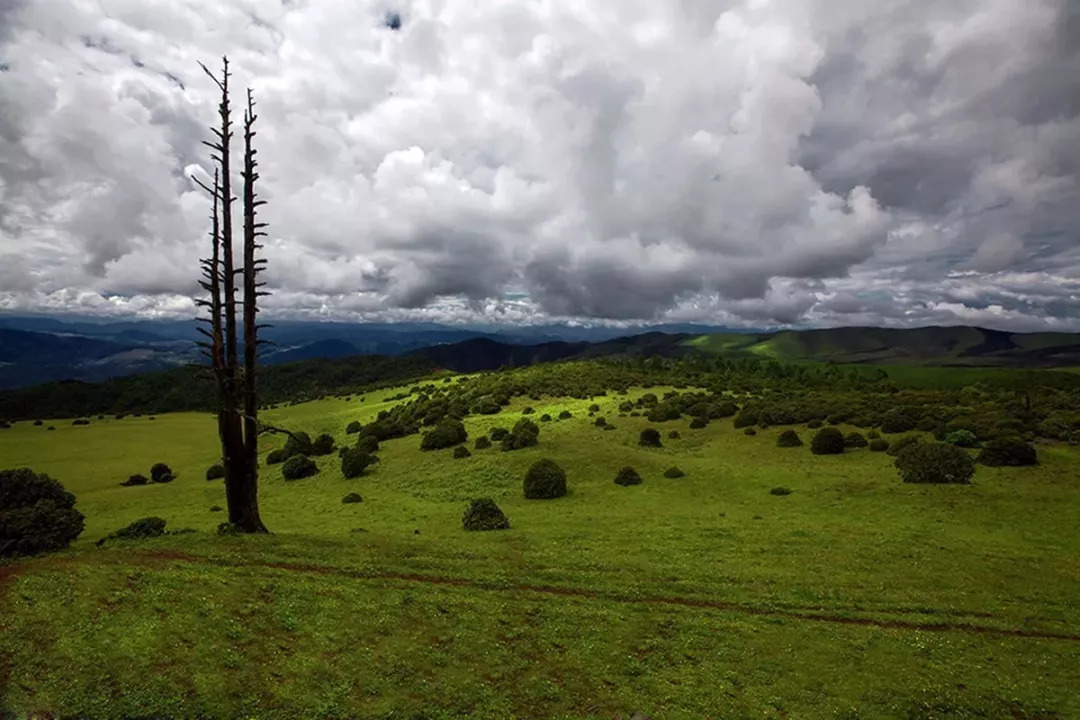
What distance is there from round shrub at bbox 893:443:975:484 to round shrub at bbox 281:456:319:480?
5820cm

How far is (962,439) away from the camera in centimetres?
5134

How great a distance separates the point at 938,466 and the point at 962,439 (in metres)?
15.1

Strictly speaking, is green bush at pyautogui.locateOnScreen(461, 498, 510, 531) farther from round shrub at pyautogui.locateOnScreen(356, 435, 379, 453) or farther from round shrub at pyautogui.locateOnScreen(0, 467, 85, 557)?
round shrub at pyautogui.locateOnScreen(356, 435, 379, 453)

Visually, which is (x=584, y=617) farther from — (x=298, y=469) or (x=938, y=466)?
(x=298, y=469)

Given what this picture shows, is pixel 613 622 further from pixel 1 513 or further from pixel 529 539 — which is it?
pixel 1 513

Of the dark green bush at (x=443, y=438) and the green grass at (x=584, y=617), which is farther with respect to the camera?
the dark green bush at (x=443, y=438)

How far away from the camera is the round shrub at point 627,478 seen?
47.2 m

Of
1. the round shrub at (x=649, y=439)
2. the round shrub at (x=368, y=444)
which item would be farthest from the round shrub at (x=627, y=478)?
the round shrub at (x=368, y=444)

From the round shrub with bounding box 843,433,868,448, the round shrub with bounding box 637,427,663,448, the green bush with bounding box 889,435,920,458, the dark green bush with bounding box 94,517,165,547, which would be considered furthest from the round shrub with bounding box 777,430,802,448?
the dark green bush with bounding box 94,517,165,547

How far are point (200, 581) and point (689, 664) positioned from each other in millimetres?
15004

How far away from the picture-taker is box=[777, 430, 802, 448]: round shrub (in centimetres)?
5788

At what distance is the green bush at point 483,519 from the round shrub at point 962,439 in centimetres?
4506

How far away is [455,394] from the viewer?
108 meters

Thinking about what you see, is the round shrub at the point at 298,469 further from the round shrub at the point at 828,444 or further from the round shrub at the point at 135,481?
the round shrub at the point at 828,444
